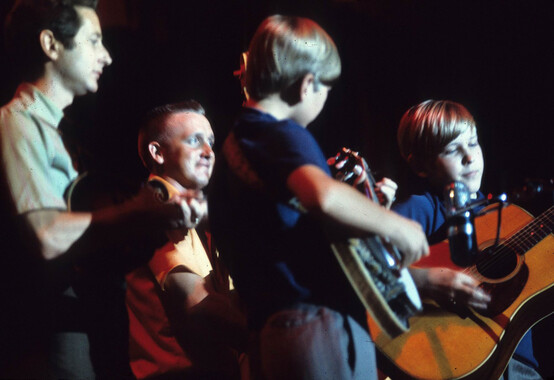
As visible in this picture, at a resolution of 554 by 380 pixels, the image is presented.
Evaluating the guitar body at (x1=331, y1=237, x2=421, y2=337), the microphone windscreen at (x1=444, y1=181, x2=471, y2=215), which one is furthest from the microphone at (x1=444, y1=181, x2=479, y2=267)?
the guitar body at (x1=331, y1=237, x2=421, y2=337)

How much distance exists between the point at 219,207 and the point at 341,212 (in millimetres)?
424

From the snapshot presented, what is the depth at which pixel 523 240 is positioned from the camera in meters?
2.27

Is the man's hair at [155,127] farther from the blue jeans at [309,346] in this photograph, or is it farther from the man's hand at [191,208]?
the blue jeans at [309,346]

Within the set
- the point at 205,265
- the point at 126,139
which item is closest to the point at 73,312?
the point at 205,265

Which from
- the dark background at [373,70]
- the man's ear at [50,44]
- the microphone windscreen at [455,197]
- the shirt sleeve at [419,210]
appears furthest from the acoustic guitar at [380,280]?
the dark background at [373,70]

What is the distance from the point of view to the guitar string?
224cm

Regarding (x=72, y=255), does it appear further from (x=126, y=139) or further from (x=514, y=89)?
(x=514, y=89)

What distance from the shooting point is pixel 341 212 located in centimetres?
134

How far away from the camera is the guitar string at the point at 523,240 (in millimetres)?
2242

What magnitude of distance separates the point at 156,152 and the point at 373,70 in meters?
1.65

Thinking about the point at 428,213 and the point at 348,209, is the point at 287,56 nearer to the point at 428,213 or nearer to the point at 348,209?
the point at 348,209

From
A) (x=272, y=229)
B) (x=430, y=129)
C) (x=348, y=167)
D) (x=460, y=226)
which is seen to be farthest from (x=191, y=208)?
(x=430, y=129)

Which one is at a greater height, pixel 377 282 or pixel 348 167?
pixel 348 167

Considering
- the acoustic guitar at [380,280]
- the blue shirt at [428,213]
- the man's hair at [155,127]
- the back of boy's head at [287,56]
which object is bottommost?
the blue shirt at [428,213]
